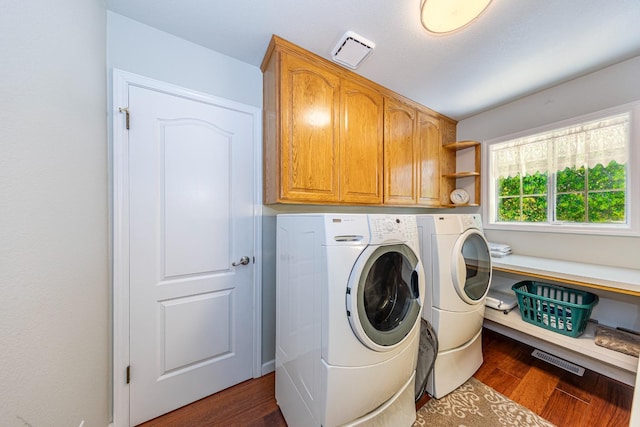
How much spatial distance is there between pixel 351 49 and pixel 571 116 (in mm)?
1986

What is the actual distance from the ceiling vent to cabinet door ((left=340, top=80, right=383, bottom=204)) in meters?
0.16

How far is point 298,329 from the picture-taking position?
1178 mm

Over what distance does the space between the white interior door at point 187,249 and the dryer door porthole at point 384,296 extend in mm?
936

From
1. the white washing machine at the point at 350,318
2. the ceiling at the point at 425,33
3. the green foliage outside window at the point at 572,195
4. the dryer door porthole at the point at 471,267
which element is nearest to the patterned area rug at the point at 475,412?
the white washing machine at the point at 350,318

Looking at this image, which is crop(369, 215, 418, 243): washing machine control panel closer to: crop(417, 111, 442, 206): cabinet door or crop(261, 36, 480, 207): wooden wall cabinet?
crop(261, 36, 480, 207): wooden wall cabinet

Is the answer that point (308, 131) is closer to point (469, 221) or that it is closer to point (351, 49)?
point (351, 49)

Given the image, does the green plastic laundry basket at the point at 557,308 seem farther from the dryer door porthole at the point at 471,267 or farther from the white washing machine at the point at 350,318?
the white washing machine at the point at 350,318

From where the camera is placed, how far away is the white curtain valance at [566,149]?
167 cm

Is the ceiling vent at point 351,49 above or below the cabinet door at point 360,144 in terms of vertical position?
above

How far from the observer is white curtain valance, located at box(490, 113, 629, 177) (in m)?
1.67

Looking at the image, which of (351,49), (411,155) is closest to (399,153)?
(411,155)

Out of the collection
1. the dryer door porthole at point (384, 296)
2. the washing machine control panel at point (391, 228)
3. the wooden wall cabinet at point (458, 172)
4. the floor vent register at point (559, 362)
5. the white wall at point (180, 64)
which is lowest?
the floor vent register at point (559, 362)

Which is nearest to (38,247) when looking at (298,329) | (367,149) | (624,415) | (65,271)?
(65,271)

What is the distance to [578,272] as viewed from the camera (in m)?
1.47
